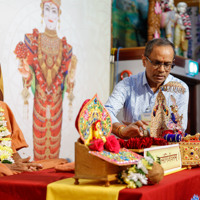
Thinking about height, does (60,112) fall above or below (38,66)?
below

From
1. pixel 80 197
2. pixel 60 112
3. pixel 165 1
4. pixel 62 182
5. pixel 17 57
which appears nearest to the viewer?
pixel 80 197

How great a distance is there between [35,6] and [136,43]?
90.5 inches

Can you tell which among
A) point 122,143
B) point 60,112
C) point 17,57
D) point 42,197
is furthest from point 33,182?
point 60,112

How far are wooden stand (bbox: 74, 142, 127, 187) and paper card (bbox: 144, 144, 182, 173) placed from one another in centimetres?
24

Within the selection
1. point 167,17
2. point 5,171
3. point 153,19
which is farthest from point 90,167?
point 167,17

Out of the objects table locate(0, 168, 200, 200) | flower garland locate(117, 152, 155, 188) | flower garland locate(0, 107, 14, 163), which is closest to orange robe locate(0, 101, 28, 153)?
flower garland locate(0, 107, 14, 163)

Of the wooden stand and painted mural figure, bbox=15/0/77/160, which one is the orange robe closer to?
painted mural figure, bbox=15/0/77/160

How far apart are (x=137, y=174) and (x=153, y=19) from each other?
3968 mm

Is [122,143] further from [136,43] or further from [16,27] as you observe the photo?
[136,43]

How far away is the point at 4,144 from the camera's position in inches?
93.0

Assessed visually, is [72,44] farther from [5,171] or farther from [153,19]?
[5,171]

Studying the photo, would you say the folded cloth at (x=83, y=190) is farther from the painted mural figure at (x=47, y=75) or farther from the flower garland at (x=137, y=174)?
the painted mural figure at (x=47, y=75)

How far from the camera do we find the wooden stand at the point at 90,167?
1480 millimetres

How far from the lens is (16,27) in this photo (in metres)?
3.47
